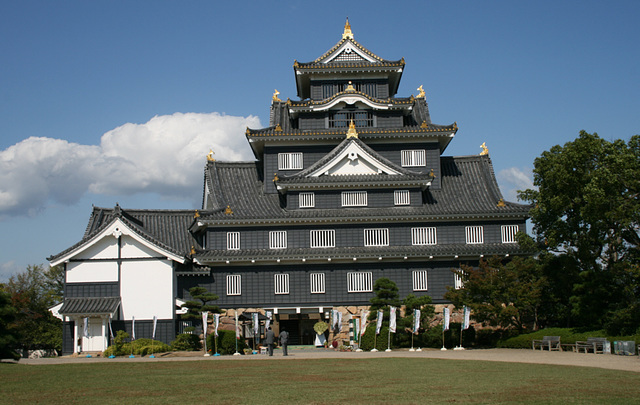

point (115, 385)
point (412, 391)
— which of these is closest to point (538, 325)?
point (412, 391)

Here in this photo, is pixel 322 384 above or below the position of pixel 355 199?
below

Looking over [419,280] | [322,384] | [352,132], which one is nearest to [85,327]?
[419,280]

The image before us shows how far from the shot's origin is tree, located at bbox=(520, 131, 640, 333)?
1316 inches

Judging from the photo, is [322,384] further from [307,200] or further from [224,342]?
[307,200]

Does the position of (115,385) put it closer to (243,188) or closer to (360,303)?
(360,303)

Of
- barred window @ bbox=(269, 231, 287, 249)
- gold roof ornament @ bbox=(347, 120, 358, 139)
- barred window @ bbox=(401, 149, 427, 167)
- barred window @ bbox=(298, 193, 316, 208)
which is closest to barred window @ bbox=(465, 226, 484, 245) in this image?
barred window @ bbox=(401, 149, 427, 167)

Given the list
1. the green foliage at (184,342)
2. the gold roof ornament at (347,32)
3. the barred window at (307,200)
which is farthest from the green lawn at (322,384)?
the gold roof ornament at (347,32)

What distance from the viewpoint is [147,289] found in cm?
4375

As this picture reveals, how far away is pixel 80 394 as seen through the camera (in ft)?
59.5

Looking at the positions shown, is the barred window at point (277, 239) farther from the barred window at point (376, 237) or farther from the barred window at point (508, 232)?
the barred window at point (508, 232)

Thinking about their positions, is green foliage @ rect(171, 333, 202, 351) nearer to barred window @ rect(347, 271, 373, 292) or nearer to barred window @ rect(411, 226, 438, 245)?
barred window @ rect(347, 271, 373, 292)

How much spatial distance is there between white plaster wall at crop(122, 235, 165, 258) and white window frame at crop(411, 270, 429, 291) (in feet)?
57.5

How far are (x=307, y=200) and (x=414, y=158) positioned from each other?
926 cm

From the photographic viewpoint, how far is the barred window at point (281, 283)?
4549 centimetres
